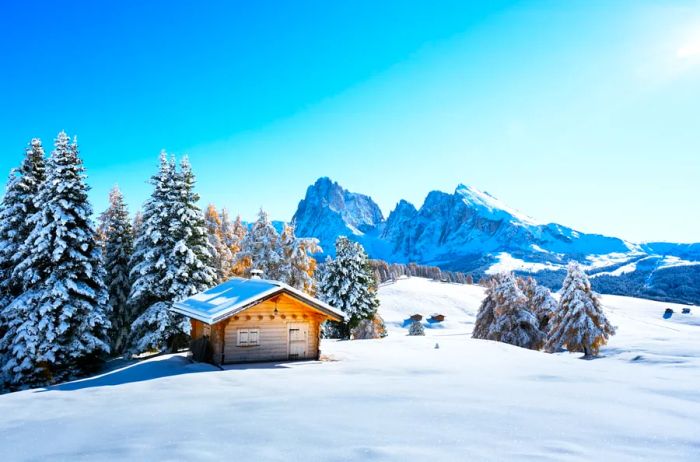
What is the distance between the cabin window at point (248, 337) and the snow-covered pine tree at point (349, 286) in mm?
18959

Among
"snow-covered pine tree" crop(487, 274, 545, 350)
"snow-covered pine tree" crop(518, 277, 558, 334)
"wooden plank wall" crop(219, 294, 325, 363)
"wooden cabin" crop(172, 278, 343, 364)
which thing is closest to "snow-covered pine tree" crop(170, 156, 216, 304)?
"wooden cabin" crop(172, 278, 343, 364)

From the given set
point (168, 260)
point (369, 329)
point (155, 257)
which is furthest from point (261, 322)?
point (369, 329)

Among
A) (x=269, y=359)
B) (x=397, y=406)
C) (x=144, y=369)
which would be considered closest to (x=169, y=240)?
(x=144, y=369)

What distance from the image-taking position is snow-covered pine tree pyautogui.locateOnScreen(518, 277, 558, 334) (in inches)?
1689

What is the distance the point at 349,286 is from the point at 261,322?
776 inches

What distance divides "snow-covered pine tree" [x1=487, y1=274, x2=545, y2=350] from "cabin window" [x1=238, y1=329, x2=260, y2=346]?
26.2 meters

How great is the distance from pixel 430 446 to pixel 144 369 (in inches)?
685

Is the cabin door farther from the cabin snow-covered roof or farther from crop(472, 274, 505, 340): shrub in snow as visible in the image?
crop(472, 274, 505, 340): shrub in snow

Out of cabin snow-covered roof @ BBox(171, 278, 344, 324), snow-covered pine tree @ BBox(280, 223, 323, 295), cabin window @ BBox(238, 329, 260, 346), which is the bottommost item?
cabin window @ BBox(238, 329, 260, 346)

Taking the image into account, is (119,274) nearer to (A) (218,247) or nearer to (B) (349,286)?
(A) (218,247)

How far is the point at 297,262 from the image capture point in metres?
35.2

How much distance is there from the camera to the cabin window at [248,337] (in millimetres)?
20422

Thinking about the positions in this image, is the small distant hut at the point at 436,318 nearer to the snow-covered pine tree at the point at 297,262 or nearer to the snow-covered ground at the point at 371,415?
the snow-covered pine tree at the point at 297,262

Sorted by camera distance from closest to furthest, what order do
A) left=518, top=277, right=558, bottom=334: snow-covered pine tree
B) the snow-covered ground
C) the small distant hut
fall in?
the snow-covered ground < left=518, top=277, right=558, bottom=334: snow-covered pine tree < the small distant hut
